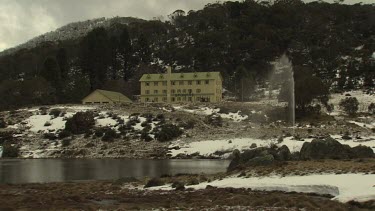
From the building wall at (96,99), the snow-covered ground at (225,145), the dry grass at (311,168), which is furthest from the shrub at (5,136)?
the dry grass at (311,168)

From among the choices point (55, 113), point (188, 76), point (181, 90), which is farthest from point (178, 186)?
point (188, 76)

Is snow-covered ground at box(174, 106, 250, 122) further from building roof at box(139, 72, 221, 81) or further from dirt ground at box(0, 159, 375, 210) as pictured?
dirt ground at box(0, 159, 375, 210)

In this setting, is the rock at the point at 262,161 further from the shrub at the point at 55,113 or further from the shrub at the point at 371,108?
the shrub at the point at 371,108

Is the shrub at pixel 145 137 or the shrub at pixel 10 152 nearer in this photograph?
the shrub at pixel 10 152

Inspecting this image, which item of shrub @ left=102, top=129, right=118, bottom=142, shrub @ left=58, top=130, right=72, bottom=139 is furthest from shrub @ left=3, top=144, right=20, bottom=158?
shrub @ left=102, top=129, right=118, bottom=142

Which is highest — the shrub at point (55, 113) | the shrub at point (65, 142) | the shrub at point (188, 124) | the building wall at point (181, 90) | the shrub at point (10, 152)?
the building wall at point (181, 90)

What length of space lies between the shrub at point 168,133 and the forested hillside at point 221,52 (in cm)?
4170

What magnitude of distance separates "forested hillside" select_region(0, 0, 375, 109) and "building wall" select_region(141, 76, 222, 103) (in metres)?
8.16

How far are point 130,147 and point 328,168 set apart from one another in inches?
1567

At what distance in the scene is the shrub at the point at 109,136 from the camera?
63094 mm

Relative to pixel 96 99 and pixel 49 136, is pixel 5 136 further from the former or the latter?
pixel 96 99

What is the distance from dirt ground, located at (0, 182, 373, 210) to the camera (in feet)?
52.8

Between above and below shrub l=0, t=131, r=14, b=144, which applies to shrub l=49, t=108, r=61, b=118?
above

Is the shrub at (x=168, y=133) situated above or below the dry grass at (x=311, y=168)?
below
